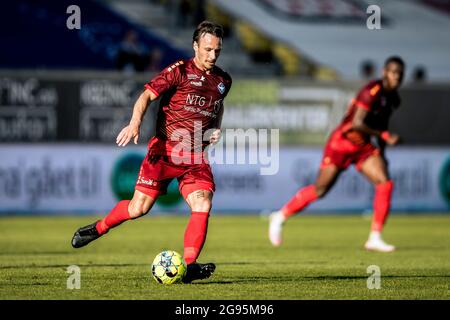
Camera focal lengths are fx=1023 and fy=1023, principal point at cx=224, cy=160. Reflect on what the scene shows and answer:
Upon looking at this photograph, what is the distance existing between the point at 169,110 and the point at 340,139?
15.2 feet

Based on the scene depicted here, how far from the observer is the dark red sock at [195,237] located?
29.6ft

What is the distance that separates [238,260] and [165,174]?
2.56m

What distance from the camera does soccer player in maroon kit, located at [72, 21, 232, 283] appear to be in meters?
9.11

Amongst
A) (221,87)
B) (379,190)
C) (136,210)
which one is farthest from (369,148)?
(136,210)

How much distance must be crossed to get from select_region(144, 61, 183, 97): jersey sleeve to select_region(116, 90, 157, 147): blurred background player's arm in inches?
2.4

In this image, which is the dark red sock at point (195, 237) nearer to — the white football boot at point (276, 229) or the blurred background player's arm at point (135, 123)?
the blurred background player's arm at point (135, 123)

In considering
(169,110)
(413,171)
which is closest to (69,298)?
(169,110)

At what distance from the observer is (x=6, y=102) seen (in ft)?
65.5

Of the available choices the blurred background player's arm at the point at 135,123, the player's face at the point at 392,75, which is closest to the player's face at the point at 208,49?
the blurred background player's arm at the point at 135,123

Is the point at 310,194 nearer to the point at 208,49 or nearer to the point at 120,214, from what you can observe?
the point at 120,214

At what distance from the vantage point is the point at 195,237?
9047 millimetres

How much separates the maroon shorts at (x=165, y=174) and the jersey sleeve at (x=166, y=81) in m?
0.72
